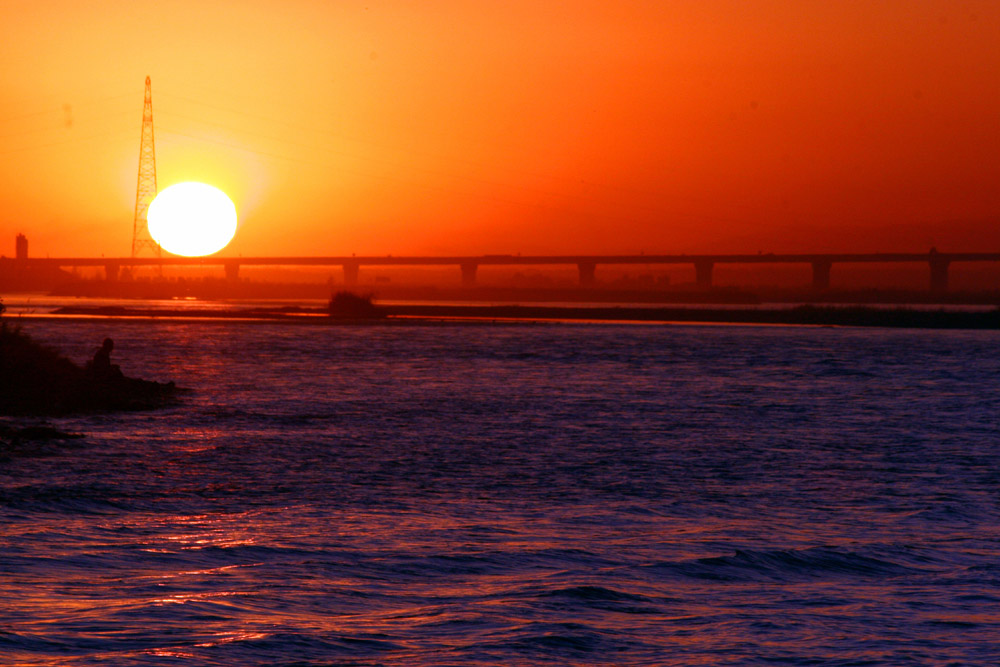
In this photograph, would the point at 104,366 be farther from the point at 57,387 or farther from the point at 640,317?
the point at 640,317

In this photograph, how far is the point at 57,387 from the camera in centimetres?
2745

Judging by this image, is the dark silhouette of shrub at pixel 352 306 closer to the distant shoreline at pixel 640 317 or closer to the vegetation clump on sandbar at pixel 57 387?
the distant shoreline at pixel 640 317

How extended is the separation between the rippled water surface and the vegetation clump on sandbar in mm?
1375

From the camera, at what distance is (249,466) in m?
18.0

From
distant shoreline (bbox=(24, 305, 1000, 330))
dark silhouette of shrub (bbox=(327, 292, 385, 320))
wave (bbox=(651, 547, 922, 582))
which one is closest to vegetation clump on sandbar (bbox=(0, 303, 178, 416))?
wave (bbox=(651, 547, 922, 582))

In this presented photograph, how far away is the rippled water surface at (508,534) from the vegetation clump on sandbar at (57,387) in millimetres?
1375

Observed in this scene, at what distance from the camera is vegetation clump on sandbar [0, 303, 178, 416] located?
87.6ft

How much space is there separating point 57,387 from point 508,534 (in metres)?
18.5

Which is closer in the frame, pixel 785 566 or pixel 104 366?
pixel 785 566

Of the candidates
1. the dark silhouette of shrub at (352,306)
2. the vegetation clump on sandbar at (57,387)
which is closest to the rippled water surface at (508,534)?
the vegetation clump on sandbar at (57,387)

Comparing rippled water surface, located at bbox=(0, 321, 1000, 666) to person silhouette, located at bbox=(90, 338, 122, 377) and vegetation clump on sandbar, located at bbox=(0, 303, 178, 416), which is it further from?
person silhouette, located at bbox=(90, 338, 122, 377)

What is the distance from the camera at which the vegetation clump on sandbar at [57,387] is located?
2670 centimetres

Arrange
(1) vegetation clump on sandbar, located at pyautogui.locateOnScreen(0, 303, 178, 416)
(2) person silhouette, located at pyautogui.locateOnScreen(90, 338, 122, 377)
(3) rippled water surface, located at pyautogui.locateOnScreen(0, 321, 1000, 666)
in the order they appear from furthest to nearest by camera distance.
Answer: (2) person silhouette, located at pyautogui.locateOnScreen(90, 338, 122, 377), (1) vegetation clump on sandbar, located at pyautogui.locateOnScreen(0, 303, 178, 416), (3) rippled water surface, located at pyautogui.locateOnScreen(0, 321, 1000, 666)

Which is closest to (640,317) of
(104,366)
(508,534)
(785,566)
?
(104,366)
